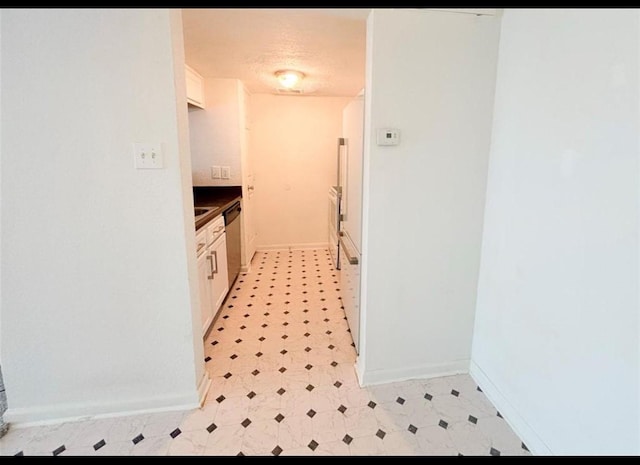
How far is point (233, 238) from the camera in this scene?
10.8 ft

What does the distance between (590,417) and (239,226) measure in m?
3.11

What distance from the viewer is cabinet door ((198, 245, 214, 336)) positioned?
2.24 metres

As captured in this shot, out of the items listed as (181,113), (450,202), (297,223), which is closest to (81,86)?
(181,113)

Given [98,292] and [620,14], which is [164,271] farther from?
[620,14]

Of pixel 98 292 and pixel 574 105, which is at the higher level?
pixel 574 105

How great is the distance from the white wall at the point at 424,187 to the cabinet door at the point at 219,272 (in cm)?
125

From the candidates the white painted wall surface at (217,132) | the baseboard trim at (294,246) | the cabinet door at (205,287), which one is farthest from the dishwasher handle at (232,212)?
the baseboard trim at (294,246)

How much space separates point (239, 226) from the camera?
11.7 feet

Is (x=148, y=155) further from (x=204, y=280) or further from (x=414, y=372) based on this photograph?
(x=414, y=372)

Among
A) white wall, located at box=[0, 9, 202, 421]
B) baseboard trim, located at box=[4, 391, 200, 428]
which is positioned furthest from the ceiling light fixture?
baseboard trim, located at box=[4, 391, 200, 428]

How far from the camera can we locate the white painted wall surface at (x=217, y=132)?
3357 millimetres

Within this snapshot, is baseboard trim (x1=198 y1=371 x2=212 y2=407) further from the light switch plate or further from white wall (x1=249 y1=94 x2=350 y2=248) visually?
white wall (x1=249 y1=94 x2=350 y2=248)

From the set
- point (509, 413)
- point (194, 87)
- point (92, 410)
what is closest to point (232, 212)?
point (194, 87)

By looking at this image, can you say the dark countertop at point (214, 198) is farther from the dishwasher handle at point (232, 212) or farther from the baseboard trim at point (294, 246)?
the baseboard trim at point (294, 246)
